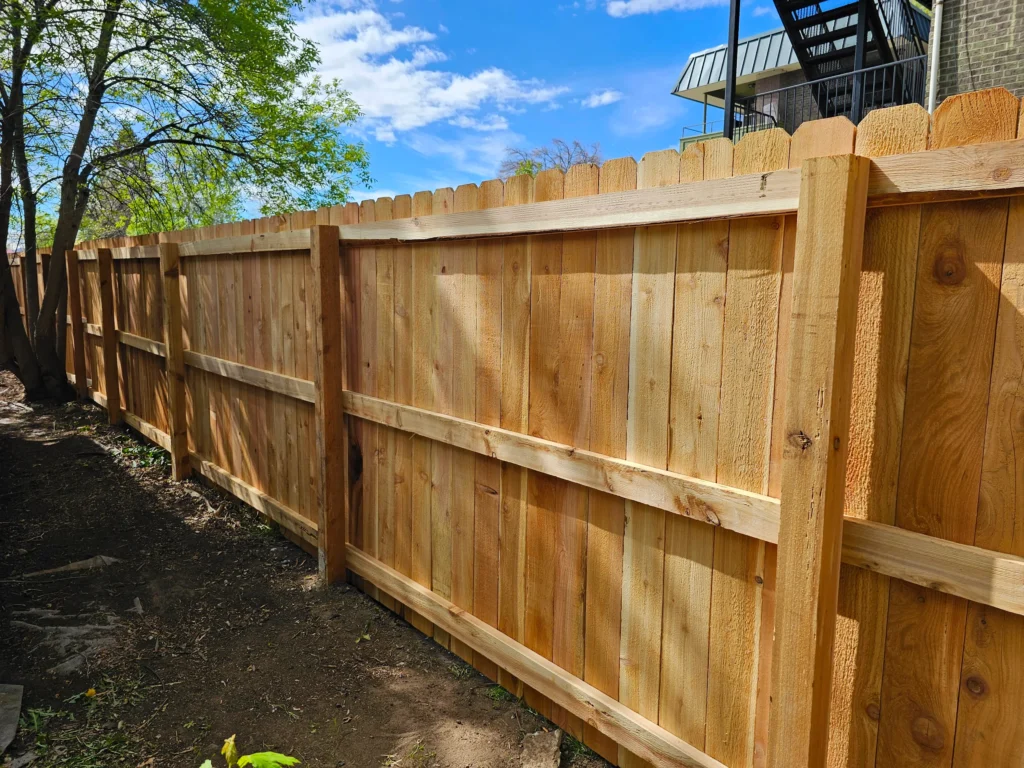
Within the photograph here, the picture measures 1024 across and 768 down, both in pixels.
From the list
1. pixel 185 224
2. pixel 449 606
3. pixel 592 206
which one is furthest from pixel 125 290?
pixel 185 224

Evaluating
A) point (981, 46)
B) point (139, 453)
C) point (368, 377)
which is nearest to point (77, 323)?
point (139, 453)

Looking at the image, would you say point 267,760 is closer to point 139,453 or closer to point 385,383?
point 385,383

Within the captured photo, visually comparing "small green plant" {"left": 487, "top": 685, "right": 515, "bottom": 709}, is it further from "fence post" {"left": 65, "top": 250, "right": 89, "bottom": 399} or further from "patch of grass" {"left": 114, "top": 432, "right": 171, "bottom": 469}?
"fence post" {"left": 65, "top": 250, "right": 89, "bottom": 399}

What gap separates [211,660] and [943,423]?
3234 mm

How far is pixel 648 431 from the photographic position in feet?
7.22

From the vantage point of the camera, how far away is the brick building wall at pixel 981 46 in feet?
21.1

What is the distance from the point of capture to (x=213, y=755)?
2555 millimetres

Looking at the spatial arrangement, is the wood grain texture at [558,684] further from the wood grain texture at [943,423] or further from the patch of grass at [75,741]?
the patch of grass at [75,741]

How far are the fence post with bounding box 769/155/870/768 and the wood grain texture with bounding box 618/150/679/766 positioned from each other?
49 cm

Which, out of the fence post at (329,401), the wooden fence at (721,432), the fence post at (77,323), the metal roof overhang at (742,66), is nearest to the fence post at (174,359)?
the fence post at (329,401)

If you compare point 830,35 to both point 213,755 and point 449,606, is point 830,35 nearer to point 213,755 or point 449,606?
point 449,606

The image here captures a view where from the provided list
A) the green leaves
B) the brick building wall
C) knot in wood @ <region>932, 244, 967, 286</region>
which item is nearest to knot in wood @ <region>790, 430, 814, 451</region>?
knot in wood @ <region>932, 244, 967, 286</region>

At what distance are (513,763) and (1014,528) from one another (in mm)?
1886

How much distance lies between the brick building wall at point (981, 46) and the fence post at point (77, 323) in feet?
33.9
